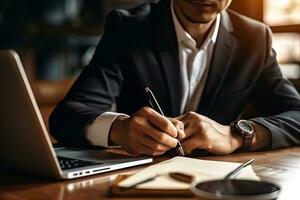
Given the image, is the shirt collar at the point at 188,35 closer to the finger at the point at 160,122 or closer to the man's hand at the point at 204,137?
the man's hand at the point at 204,137

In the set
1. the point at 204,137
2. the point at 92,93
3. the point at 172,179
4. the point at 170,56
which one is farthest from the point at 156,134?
the point at 170,56

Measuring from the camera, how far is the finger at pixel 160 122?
1132 mm


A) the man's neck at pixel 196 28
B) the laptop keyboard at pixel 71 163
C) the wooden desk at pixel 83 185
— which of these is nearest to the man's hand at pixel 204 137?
the wooden desk at pixel 83 185

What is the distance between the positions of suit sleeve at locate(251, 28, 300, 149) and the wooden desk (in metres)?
0.30

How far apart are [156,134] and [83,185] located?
26cm

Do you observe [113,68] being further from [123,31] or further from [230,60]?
[230,60]

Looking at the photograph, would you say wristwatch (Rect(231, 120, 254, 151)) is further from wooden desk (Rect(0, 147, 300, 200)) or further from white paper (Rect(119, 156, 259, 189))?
white paper (Rect(119, 156, 259, 189))

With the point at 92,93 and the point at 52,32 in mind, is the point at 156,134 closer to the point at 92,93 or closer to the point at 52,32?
the point at 92,93

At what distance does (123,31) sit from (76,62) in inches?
83.5

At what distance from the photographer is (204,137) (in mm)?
1231

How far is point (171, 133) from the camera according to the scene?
1.14 metres

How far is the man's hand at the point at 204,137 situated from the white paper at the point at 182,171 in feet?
0.48

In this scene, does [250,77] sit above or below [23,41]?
above

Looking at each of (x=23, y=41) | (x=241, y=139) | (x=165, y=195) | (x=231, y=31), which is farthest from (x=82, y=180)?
(x=23, y=41)
